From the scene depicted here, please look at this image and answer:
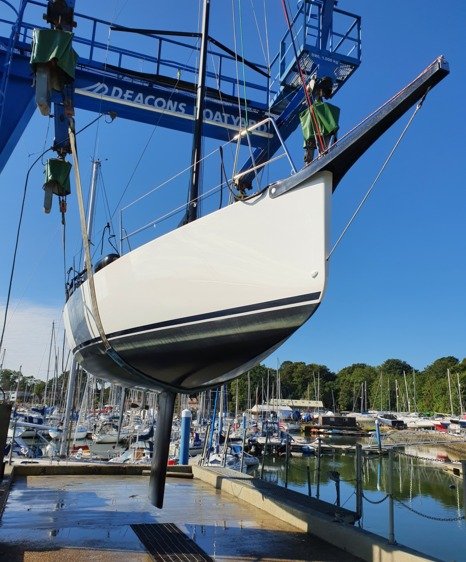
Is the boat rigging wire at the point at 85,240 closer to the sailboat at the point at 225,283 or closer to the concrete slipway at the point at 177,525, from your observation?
the sailboat at the point at 225,283

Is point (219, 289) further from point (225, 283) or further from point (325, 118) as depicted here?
point (325, 118)

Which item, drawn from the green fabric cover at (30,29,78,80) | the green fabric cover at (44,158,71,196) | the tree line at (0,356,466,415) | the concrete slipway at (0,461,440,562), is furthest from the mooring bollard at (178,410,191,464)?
the tree line at (0,356,466,415)

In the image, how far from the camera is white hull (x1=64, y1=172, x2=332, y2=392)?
409 cm

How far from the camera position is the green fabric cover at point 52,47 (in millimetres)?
5344

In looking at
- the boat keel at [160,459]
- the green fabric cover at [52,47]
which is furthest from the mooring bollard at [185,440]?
the green fabric cover at [52,47]

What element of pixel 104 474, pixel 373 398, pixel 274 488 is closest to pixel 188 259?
pixel 274 488

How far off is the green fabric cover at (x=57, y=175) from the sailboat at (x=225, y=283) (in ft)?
Answer: 4.88

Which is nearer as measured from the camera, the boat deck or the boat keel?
the boat deck

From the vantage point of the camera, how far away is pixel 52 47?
5.38 m

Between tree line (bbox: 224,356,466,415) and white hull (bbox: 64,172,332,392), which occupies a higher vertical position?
tree line (bbox: 224,356,466,415)

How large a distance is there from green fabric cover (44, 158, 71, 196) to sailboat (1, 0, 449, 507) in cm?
149

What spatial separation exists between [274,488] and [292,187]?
5.04 metres

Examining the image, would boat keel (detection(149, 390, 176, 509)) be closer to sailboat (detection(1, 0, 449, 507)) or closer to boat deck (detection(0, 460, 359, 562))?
sailboat (detection(1, 0, 449, 507))

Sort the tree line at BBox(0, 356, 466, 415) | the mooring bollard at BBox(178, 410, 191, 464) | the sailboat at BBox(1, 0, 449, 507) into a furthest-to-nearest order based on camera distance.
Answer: the tree line at BBox(0, 356, 466, 415), the mooring bollard at BBox(178, 410, 191, 464), the sailboat at BBox(1, 0, 449, 507)
